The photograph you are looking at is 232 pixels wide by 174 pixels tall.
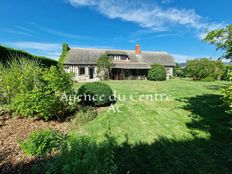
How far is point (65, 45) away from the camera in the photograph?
28.2 meters

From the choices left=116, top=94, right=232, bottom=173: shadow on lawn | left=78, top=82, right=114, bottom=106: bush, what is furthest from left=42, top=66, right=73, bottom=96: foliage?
left=116, top=94, right=232, bottom=173: shadow on lawn

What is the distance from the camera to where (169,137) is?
500cm

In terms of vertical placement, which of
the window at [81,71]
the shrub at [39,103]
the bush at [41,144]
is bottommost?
the bush at [41,144]

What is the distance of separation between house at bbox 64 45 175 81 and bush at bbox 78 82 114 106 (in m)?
18.8

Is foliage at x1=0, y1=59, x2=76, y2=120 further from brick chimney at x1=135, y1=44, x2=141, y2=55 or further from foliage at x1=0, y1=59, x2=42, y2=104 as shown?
brick chimney at x1=135, y1=44, x2=141, y2=55

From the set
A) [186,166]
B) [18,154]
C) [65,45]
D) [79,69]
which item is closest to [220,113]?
[186,166]

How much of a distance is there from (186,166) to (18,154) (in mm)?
3845

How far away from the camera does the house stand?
2720 centimetres

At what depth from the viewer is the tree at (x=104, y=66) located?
25312 mm

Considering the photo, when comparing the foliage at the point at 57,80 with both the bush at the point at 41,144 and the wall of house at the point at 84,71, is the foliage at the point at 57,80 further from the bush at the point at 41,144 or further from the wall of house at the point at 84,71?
the wall of house at the point at 84,71

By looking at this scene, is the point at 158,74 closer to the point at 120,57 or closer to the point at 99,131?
the point at 120,57

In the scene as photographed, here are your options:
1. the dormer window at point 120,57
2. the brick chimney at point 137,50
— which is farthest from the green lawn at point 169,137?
the brick chimney at point 137,50

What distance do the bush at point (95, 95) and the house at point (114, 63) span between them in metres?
18.8

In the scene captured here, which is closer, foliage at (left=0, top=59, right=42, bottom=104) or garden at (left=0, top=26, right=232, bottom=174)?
garden at (left=0, top=26, right=232, bottom=174)
